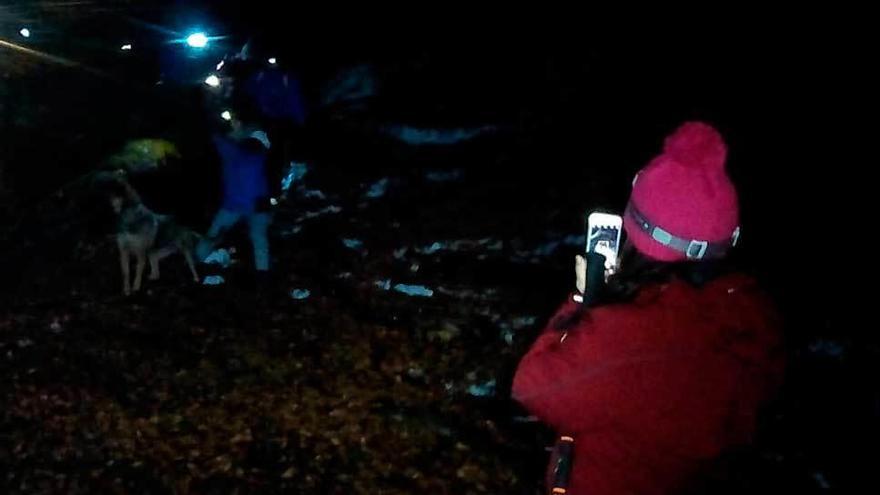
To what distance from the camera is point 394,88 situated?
17.4 m

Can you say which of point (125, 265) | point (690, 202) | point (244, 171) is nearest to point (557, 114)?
point (244, 171)

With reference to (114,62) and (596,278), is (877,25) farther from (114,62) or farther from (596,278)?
(114,62)

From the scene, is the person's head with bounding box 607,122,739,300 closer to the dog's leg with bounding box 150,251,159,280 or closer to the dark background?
the dark background

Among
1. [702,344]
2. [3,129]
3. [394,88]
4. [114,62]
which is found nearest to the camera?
[702,344]

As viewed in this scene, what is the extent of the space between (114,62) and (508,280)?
1407 centimetres

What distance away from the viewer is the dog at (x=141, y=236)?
8.02 m

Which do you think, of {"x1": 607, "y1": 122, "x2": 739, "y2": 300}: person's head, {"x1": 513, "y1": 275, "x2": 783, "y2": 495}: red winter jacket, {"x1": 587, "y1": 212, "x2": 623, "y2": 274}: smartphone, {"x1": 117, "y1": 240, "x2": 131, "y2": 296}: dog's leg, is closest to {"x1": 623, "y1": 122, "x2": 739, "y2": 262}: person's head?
{"x1": 607, "y1": 122, "x2": 739, "y2": 300}: person's head

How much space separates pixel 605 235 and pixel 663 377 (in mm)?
900

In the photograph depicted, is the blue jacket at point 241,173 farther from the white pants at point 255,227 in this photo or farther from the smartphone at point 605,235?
the smartphone at point 605,235

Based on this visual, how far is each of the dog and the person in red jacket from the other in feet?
22.1

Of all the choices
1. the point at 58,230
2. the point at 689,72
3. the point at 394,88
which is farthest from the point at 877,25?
the point at 58,230

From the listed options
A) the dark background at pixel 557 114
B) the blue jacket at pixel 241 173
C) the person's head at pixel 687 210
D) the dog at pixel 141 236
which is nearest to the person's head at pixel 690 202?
the person's head at pixel 687 210

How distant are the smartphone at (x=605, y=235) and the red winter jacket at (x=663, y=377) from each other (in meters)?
0.68

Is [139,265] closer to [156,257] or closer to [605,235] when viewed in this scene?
[156,257]
